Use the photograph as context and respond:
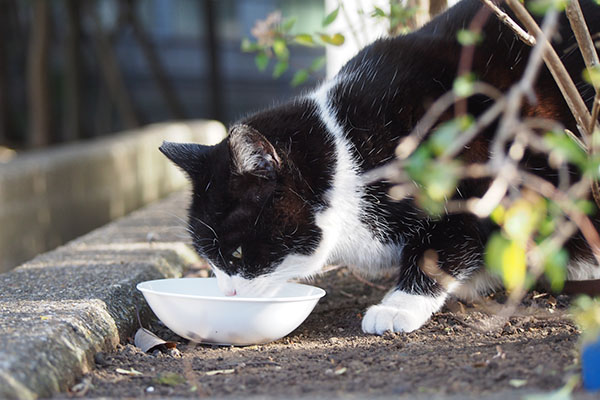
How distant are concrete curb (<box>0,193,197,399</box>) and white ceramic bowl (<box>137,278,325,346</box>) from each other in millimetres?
177

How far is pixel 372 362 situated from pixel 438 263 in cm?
58

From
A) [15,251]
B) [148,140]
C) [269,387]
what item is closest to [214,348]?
[269,387]

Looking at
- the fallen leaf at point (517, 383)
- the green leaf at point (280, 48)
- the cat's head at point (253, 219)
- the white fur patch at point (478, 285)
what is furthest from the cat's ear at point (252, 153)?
the green leaf at point (280, 48)

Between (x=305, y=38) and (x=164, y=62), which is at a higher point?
(x=164, y=62)

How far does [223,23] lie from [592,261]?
1171 cm

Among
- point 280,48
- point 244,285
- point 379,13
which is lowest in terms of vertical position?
point 244,285

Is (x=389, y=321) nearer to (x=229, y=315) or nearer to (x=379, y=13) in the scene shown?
(x=229, y=315)

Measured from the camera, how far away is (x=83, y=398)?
1510 mm

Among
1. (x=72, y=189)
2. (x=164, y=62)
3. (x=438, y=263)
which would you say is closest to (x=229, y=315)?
(x=438, y=263)

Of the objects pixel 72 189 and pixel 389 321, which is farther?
pixel 72 189

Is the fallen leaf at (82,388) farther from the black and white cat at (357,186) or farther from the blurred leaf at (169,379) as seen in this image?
the black and white cat at (357,186)

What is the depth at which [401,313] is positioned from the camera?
2078 millimetres

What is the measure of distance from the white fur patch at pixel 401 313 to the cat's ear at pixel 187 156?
0.69 m

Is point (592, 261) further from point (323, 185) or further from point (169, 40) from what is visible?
point (169, 40)
